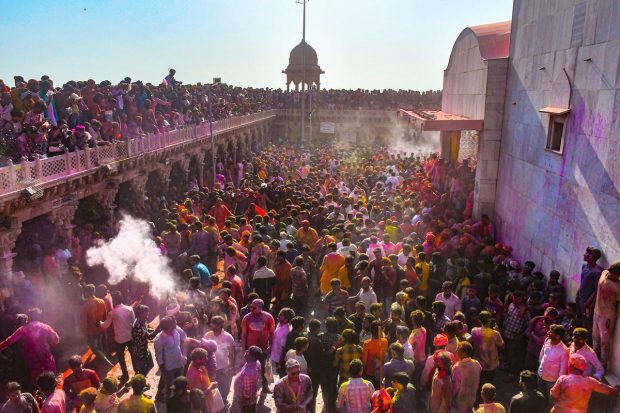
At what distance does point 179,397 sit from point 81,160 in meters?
8.68

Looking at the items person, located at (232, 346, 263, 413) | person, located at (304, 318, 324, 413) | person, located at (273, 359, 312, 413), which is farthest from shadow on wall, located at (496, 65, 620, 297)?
person, located at (232, 346, 263, 413)

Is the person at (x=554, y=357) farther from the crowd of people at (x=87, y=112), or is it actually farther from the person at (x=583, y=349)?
the crowd of people at (x=87, y=112)

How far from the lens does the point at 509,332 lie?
7.50 metres

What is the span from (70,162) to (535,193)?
1020cm

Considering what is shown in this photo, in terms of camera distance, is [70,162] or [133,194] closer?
[70,162]

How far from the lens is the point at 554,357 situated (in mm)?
6113

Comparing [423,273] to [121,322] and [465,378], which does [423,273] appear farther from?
[121,322]

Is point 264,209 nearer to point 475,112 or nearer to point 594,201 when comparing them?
point 475,112

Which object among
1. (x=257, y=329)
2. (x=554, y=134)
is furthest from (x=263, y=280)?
(x=554, y=134)

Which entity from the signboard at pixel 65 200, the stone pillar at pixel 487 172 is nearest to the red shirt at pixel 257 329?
the signboard at pixel 65 200

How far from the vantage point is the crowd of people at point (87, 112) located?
33.5 ft

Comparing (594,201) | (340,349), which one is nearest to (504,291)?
(594,201)

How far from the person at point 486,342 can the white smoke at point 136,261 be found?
5085 mm

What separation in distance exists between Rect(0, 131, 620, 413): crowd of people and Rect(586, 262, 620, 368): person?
2cm
